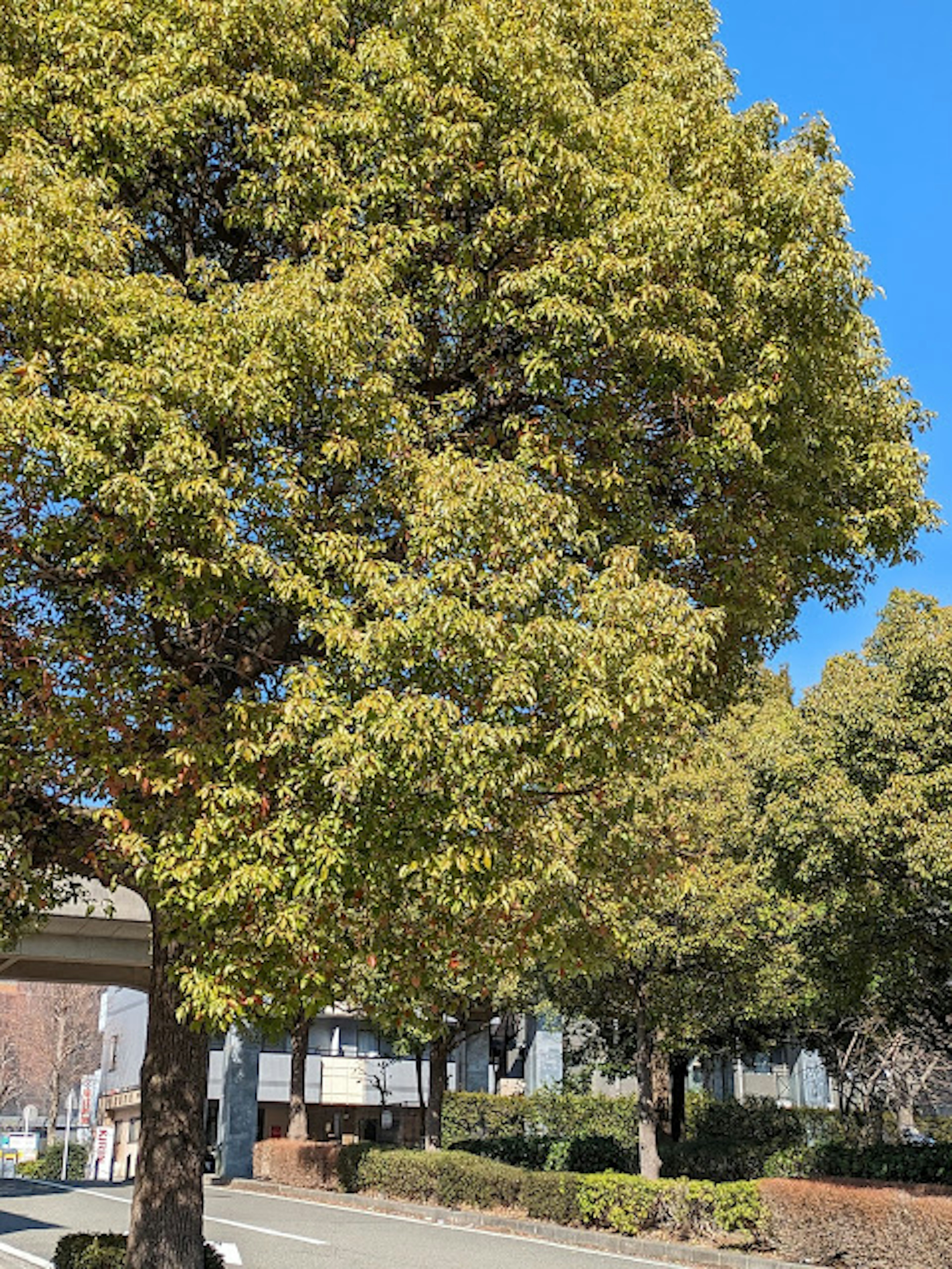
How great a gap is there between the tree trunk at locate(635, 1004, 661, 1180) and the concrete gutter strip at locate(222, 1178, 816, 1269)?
1555 millimetres

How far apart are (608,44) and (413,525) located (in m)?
4.99

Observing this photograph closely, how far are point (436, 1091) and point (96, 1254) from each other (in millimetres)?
21272

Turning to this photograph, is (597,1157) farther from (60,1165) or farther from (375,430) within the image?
(60,1165)

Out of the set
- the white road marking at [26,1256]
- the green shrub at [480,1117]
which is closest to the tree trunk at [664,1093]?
the green shrub at [480,1117]

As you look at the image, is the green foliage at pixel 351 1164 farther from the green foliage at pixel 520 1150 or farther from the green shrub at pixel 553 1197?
the green shrub at pixel 553 1197

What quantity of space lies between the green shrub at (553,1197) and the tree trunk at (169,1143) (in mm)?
13323

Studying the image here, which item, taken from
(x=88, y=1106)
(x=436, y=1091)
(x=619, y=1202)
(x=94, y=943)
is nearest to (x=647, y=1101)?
(x=619, y=1202)

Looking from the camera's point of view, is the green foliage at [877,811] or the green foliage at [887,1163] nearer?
the green foliage at [877,811]

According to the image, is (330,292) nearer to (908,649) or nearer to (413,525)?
(413,525)

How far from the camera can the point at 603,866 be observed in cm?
930

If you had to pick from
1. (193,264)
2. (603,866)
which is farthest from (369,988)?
(193,264)

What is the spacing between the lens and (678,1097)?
27.2 metres

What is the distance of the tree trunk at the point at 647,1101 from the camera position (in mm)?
21188

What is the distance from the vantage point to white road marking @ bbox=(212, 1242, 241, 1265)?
1559 centimetres
